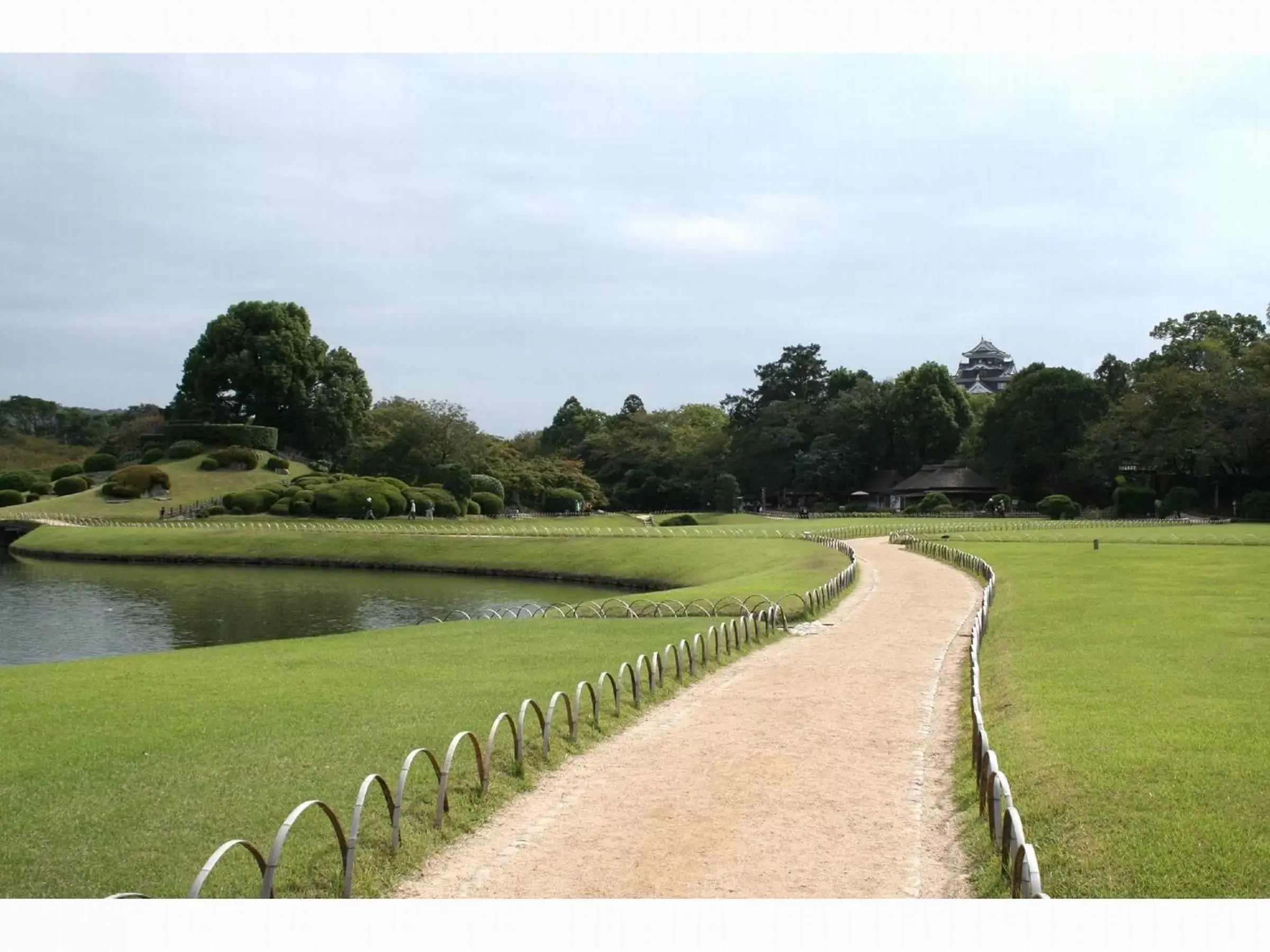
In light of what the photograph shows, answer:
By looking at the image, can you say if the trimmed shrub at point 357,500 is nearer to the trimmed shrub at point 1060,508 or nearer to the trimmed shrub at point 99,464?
the trimmed shrub at point 99,464

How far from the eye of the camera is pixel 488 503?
66.6 m

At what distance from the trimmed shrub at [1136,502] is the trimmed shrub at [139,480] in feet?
184

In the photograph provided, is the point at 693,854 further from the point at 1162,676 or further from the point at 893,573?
the point at 893,573

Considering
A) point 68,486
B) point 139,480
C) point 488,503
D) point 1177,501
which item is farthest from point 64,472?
point 1177,501

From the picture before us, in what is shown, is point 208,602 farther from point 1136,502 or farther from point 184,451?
point 1136,502

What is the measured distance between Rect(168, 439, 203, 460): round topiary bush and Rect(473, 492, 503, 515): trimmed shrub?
20310mm

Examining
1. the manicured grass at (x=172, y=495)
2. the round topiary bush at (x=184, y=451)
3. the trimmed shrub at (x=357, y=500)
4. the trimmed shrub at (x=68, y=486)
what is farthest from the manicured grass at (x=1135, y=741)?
the round topiary bush at (x=184, y=451)

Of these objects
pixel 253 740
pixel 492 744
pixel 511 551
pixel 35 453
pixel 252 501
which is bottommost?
pixel 511 551

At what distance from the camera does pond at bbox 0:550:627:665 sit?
81.4ft

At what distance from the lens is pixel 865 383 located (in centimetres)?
8044

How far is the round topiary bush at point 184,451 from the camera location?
236ft

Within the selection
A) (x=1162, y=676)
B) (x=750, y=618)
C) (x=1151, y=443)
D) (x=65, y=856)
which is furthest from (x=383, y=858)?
(x=1151, y=443)

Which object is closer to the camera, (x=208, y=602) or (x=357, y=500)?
(x=208, y=602)

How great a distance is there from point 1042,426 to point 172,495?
5373 centimetres
